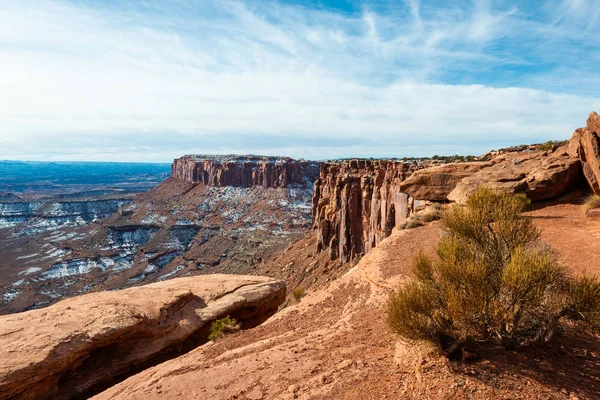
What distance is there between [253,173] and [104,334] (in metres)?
121

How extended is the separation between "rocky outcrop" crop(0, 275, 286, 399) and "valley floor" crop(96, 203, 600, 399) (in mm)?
2817

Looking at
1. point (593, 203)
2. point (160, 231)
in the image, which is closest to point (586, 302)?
point (593, 203)

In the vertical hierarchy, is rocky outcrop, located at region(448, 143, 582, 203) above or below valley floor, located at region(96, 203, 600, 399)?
above

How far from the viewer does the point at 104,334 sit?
1338cm

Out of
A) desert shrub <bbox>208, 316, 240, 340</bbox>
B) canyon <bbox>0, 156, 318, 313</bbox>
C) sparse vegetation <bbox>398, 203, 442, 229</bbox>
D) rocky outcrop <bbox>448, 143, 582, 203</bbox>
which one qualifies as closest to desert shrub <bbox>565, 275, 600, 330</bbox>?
desert shrub <bbox>208, 316, 240, 340</bbox>

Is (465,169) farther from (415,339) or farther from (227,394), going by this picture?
(227,394)

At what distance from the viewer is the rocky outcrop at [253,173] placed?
12738 centimetres

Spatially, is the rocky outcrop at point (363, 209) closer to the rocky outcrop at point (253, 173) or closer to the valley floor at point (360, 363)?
the valley floor at point (360, 363)

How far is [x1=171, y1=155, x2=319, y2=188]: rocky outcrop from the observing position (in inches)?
5015

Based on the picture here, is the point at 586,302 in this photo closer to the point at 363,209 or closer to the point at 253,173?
the point at 363,209

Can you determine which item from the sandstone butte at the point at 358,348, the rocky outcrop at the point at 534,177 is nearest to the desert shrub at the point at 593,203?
the sandstone butte at the point at 358,348

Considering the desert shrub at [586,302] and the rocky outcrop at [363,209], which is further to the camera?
the rocky outcrop at [363,209]

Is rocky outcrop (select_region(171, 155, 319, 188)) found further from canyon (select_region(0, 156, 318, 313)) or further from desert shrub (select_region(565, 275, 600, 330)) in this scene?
desert shrub (select_region(565, 275, 600, 330))

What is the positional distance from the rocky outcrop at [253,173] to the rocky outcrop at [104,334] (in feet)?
353
